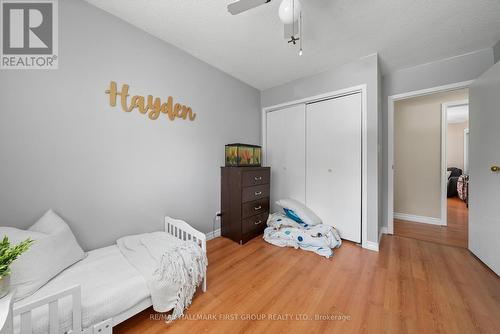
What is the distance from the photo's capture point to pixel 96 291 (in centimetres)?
103

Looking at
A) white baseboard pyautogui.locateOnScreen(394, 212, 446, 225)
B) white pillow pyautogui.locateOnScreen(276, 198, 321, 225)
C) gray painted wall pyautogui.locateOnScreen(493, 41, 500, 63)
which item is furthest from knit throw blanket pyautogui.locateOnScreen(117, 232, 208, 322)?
white baseboard pyautogui.locateOnScreen(394, 212, 446, 225)

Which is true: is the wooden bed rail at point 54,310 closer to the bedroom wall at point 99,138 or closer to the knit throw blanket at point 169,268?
the knit throw blanket at point 169,268


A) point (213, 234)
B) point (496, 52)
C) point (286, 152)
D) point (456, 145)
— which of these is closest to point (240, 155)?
point (286, 152)

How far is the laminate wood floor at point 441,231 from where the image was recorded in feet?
8.17

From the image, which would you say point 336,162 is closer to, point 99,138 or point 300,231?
point 300,231

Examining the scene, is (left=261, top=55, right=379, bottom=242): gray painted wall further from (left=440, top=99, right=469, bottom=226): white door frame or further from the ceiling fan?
(left=440, top=99, right=469, bottom=226): white door frame

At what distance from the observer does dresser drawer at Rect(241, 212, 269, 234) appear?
2.41 meters

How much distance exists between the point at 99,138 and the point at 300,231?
2333 mm

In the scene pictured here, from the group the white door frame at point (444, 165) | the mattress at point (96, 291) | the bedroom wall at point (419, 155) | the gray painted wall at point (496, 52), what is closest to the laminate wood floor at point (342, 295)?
the mattress at point (96, 291)

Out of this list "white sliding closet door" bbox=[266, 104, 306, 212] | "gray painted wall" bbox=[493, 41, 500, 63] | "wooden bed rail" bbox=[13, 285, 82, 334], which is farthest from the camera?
"white sliding closet door" bbox=[266, 104, 306, 212]

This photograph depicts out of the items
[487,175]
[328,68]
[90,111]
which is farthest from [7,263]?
[487,175]

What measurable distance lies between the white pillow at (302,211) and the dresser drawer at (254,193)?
315 mm

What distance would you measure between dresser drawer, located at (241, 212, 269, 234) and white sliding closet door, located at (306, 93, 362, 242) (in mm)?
711

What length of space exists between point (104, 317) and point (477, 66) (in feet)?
13.5
